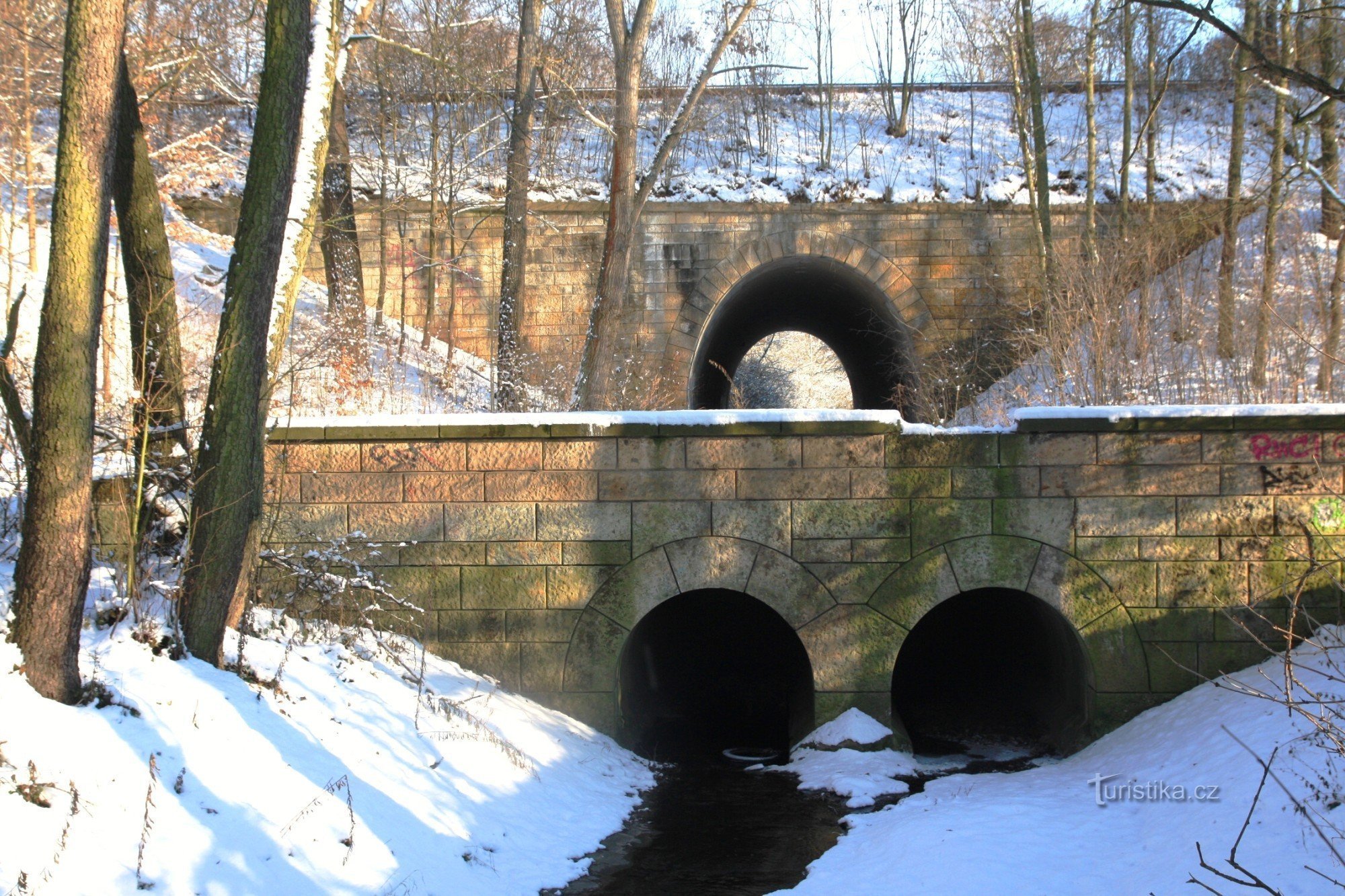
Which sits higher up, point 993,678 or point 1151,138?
point 1151,138

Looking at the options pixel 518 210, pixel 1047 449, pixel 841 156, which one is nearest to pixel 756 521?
pixel 1047 449

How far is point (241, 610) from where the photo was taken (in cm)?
570

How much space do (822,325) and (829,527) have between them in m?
11.2

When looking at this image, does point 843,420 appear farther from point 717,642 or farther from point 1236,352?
point 1236,352

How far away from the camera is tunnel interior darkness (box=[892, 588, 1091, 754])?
7.45m

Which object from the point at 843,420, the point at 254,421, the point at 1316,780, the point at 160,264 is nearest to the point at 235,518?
the point at 254,421

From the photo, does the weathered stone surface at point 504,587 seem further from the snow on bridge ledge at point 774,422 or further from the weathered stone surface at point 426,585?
the snow on bridge ledge at point 774,422

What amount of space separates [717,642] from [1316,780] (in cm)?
600

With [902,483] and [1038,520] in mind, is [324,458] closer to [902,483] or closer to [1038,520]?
[902,483]

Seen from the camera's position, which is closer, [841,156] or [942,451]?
[942,451]

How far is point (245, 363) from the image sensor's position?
204 inches

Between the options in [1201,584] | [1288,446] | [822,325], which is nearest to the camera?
[1288,446]

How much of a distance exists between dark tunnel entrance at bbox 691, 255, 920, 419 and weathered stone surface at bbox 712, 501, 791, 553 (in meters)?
6.09

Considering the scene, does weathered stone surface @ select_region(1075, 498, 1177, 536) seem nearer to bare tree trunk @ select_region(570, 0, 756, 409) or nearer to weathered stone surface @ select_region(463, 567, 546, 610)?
weathered stone surface @ select_region(463, 567, 546, 610)
